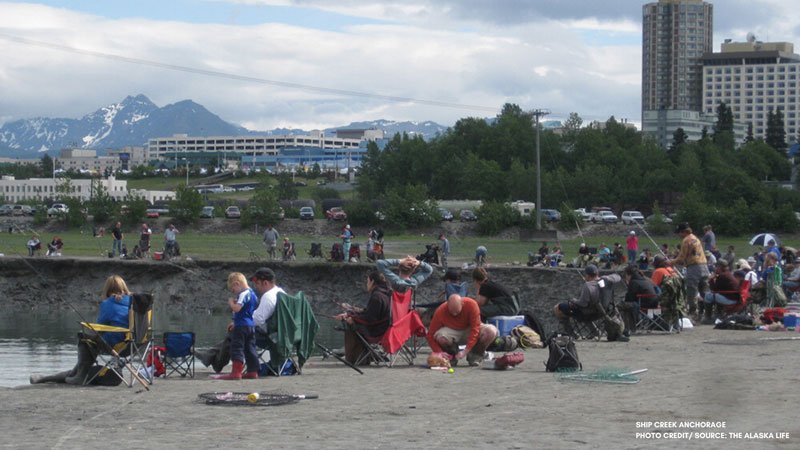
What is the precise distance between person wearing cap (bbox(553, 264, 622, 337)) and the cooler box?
1411 millimetres

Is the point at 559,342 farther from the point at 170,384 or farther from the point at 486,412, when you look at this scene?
the point at 170,384

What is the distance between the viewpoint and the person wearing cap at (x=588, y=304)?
56.3 ft

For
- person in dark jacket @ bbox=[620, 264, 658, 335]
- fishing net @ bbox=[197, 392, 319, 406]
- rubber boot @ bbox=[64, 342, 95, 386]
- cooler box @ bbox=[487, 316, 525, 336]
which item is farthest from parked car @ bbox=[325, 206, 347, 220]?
fishing net @ bbox=[197, 392, 319, 406]

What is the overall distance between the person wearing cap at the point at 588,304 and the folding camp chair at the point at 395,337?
3494mm

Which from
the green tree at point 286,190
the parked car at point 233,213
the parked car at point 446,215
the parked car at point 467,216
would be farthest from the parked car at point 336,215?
the green tree at point 286,190

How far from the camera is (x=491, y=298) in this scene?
16047 millimetres

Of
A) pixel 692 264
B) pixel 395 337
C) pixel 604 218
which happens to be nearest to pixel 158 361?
pixel 395 337

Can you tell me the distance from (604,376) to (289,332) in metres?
3.41

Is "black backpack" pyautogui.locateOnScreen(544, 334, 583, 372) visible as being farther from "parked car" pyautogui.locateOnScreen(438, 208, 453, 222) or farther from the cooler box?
"parked car" pyautogui.locateOnScreen(438, 208, 453, 222)

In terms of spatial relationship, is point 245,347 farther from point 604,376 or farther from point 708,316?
point 708,316

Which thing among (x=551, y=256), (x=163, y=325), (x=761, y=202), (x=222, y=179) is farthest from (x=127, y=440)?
(x=222, y=179)

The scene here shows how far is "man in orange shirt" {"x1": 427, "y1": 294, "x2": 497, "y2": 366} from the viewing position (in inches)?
554

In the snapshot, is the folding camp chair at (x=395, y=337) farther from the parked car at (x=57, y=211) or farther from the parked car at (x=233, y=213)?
the parked car at (x=57, y=211)

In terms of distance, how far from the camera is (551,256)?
4200 centimetres
